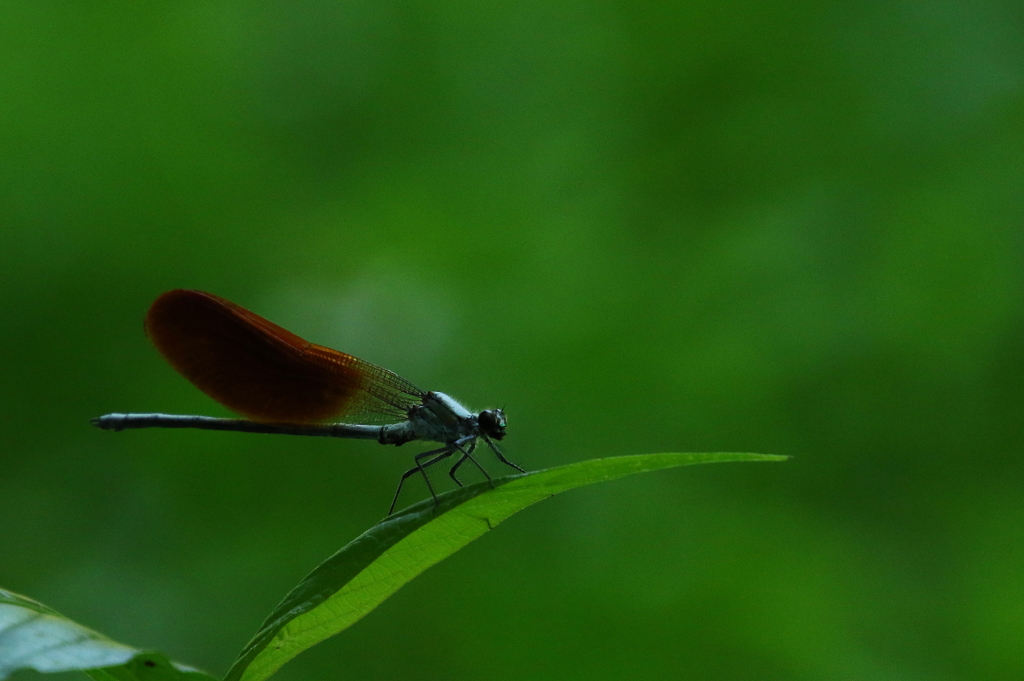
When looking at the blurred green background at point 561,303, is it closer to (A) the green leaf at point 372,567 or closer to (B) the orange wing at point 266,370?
(B) the orange wing at point 266,370

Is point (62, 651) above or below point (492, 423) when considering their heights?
above

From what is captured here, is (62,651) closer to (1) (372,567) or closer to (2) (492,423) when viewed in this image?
(1) (372,567)

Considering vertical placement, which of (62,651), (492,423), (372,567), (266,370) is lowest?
(492,423)

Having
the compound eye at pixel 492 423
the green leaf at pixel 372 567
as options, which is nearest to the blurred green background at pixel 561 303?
the compound eye at pixel 492 423

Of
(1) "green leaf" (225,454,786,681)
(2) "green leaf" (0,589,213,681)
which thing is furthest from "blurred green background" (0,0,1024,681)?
(2) "green leaf" (0,589,213,681)

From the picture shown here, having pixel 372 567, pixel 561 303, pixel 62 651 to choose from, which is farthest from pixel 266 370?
pixel 561 303

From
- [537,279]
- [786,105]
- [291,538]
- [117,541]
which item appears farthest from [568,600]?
[786,105]

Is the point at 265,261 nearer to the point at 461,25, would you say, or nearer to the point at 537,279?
the point at 537,279

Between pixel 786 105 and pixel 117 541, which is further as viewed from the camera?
pixel 786 105
